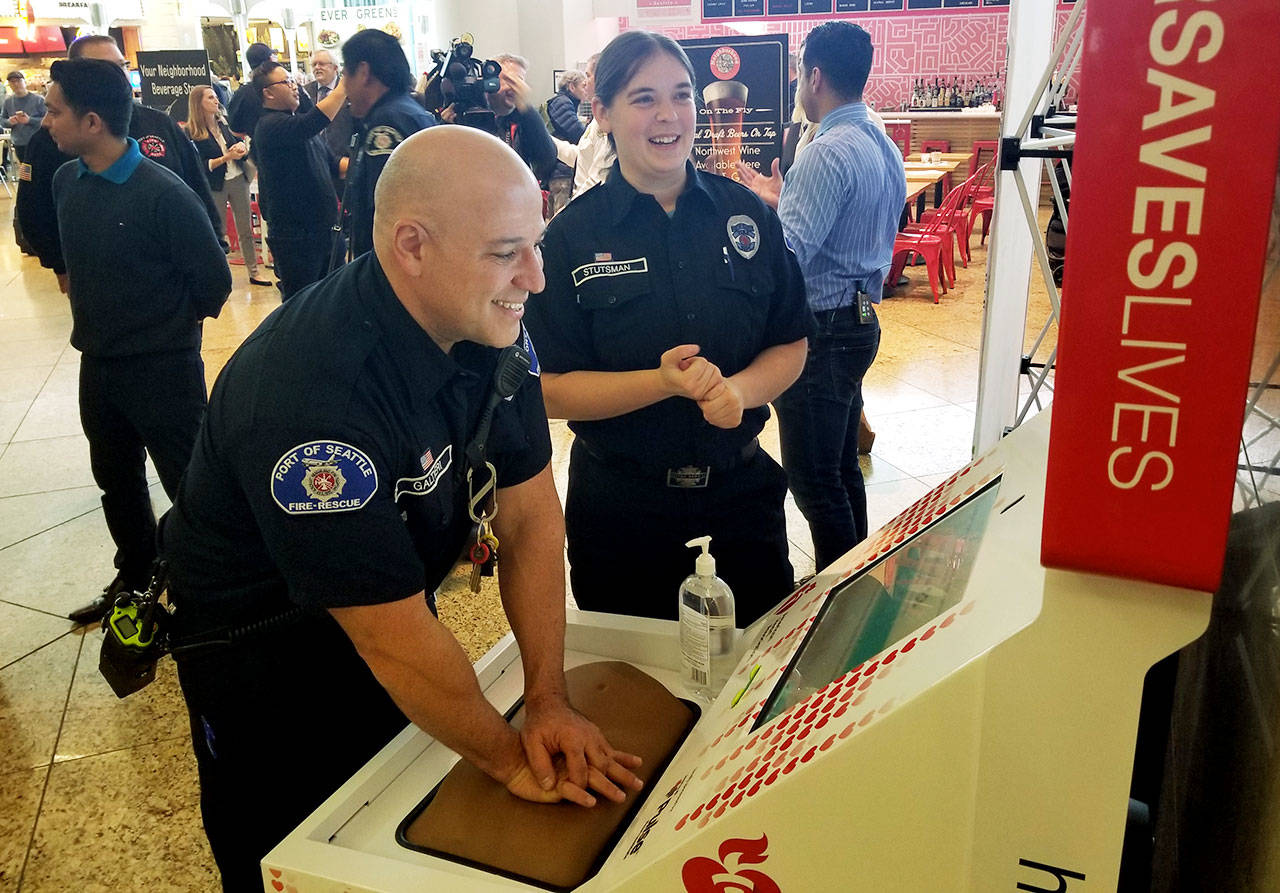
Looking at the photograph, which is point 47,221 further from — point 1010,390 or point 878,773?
point 878,773

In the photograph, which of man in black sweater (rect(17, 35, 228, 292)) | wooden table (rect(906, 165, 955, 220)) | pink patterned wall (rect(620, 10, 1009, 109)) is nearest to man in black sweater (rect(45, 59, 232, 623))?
man in black sweater (rect(17, 35, 228, 292))

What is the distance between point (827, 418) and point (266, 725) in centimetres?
185

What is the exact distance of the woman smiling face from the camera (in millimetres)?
1792

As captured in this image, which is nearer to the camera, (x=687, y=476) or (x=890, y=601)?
(x=890, y=601)

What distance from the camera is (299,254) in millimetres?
5285

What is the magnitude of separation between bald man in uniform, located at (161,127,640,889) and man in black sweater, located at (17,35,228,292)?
2.82 meters

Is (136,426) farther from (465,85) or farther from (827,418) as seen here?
(827,418)

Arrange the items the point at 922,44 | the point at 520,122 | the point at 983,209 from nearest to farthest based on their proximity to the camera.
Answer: the point at 520,122 < the point at 983,209 < the point at 922,44

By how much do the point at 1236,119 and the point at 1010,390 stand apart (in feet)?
7.49

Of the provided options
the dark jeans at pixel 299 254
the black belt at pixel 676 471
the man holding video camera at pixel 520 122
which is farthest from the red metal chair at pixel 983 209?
the black belt at pixel 676 471

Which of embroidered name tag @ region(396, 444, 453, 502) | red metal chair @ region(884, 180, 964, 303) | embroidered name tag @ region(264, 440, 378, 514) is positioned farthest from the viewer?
red metal chair @ region(884, 180, 964, 303)

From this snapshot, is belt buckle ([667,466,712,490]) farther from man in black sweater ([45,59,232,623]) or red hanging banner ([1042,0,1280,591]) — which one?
man in black sweater ([45,59,232,623])

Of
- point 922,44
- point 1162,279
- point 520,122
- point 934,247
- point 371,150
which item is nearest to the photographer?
point 1162,279

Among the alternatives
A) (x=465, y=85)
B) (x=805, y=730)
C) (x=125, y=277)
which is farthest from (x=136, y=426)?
(x=805, y=730)
